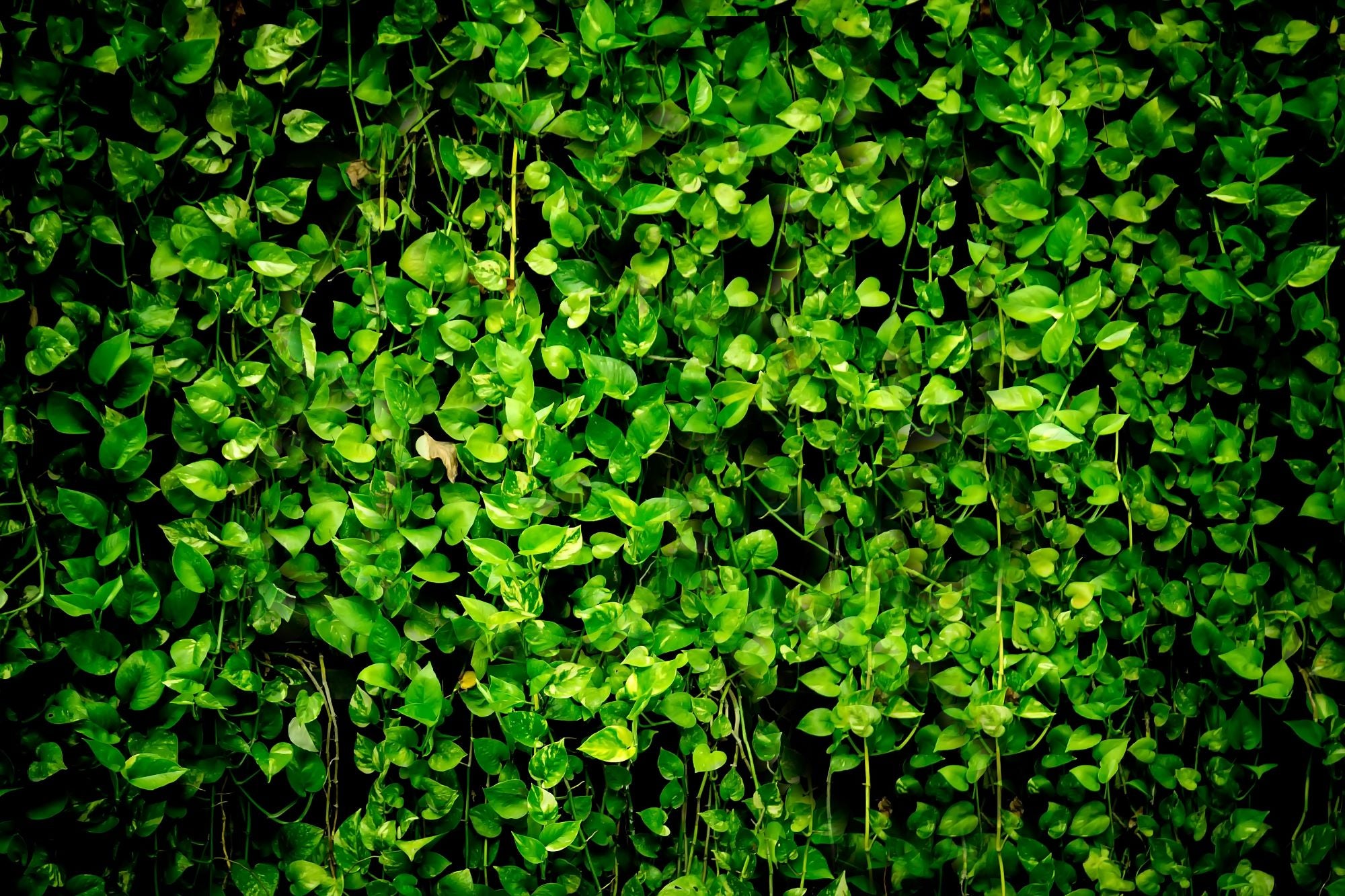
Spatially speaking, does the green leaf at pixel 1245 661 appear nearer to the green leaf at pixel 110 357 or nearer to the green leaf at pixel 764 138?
the green leaf at pixel 764 138

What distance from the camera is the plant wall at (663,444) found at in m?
0.95

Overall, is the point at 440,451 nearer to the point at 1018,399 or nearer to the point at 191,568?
the point at 191,568

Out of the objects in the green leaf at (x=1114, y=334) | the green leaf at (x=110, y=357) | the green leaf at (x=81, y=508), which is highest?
the green leaf at (x=1114, y=334)

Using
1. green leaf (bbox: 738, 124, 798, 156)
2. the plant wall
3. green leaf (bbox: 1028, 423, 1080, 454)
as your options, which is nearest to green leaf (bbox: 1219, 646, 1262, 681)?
the plant wall

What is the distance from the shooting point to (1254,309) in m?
1.09

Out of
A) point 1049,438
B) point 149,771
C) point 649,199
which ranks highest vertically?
point 649,199

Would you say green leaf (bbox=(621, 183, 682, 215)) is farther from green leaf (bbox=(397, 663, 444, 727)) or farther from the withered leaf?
green leaf (bbox=(397, 663, 444, 727))

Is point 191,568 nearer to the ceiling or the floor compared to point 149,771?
nearer to the ceiling

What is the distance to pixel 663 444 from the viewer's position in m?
1.03

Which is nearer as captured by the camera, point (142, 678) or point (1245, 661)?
point (142, 678)

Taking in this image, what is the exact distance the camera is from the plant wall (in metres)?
0.95

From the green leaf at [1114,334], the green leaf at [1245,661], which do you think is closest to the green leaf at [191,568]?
the green leaf at [1114,334]

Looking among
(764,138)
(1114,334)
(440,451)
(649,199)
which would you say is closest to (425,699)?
(440,451)

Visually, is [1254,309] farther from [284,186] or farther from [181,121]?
[181,121]
